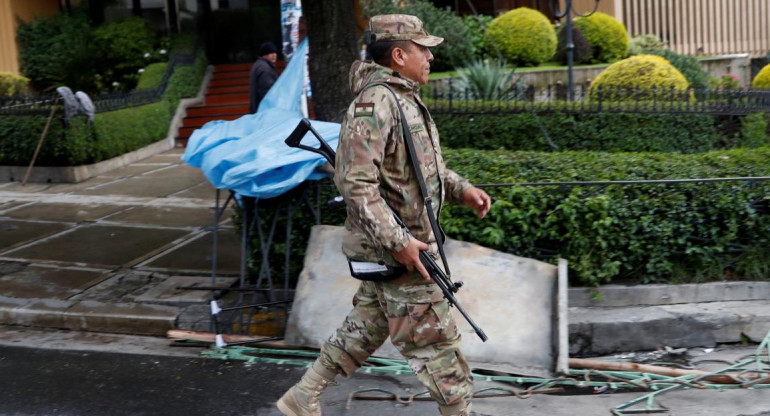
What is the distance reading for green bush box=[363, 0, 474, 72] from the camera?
1391 cm

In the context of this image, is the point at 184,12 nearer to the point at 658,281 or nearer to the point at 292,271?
the point at 292,271

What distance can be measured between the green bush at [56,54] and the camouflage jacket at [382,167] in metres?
14.5

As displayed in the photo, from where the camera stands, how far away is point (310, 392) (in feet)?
13.1

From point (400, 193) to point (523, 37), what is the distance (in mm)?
11387

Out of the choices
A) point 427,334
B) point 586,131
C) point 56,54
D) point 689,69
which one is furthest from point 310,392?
point 56,54

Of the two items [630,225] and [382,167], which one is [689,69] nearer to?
[630,225]

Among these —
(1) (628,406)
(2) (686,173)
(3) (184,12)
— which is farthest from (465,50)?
(1) (628,406)

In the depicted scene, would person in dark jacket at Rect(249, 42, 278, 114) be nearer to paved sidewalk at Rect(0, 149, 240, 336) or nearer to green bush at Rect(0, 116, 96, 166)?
paved sidewalk at Rect(0, 149, 240, 336)

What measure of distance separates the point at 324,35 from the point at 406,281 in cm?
388

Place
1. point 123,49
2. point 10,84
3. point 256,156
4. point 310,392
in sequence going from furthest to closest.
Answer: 1. point 123,49
2. point 10,84
3. point 256,156
4. point 310,392

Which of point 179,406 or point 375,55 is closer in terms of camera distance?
point 375,55

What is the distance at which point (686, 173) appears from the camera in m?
5.85

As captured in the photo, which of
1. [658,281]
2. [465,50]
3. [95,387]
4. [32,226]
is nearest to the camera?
[95,387]

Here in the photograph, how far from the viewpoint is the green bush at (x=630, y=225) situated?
5.54m
